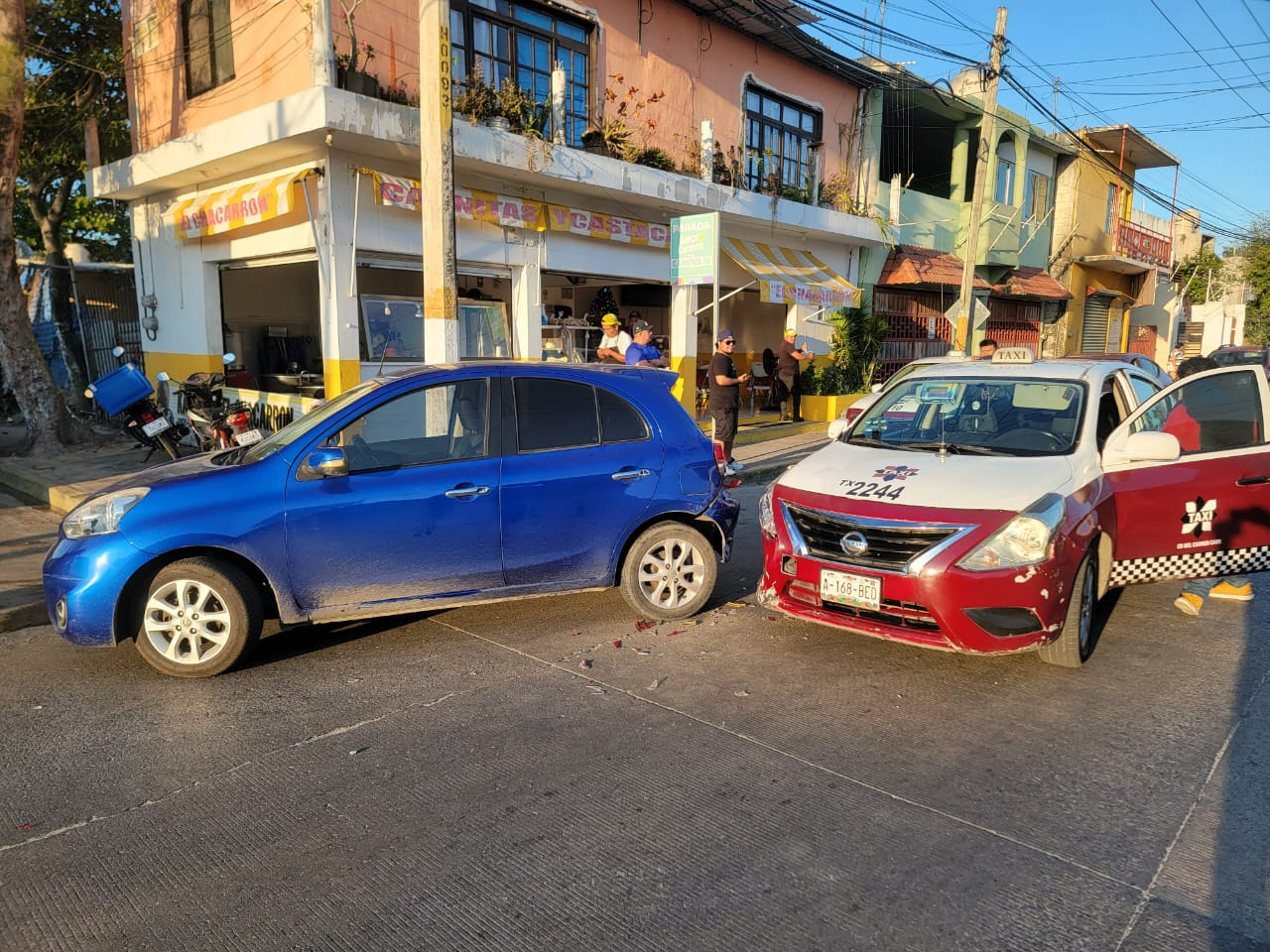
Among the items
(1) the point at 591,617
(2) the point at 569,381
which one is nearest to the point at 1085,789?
(1) the point at 591,617

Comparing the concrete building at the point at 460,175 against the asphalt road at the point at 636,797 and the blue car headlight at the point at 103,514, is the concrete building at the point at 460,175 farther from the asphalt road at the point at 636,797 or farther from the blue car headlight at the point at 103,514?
the asphalt road at the point at 636,797

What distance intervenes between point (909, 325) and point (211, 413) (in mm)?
16106

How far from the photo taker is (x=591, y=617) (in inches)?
219

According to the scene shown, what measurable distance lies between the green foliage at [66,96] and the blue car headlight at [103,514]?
1252 cm

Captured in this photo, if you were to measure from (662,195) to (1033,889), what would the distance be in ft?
38.3

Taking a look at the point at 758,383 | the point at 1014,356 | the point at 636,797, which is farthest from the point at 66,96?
the point at 636,797

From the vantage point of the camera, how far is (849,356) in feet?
59.1

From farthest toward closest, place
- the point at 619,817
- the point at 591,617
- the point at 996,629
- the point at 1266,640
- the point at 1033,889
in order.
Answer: the point at 591,617 < the point at 1266,640 < the point at 996,629 < the point at 619,817 < the point at 1033,889

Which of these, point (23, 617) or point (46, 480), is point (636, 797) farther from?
point (46, 480)

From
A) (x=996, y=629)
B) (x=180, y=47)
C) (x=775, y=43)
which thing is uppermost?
(x=775, y=43)

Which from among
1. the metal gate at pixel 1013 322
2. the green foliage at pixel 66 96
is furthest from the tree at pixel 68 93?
the metal gate at pixel 1013 322

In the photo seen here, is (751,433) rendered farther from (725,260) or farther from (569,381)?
(569,381)

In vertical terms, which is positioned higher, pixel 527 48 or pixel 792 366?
pixel 527 48

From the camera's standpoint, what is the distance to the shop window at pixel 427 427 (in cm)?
486
